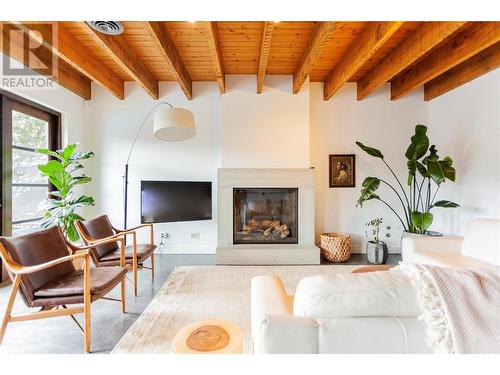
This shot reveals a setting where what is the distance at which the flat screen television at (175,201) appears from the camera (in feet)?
11.4

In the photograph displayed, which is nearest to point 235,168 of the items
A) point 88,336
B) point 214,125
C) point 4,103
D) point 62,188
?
point 214,125

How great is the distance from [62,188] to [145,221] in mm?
1051

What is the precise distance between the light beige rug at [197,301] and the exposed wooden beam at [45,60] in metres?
3.02

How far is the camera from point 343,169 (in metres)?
4.05

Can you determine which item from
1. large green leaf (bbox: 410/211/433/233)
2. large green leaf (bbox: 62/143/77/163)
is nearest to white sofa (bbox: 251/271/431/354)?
large green leaf (bbox: 410/211/433/233)

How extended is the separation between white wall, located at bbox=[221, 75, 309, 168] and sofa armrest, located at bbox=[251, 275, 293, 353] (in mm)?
2570

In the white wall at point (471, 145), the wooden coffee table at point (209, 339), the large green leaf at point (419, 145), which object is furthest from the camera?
the large green leaf at point (419, 145)

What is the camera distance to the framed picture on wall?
4039 millimetres

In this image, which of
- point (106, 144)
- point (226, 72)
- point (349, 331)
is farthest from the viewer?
point (106, 144)

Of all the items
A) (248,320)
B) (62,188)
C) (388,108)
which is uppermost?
(388,108)

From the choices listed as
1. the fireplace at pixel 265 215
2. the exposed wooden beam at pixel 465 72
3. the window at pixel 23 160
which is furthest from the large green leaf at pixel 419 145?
the window at pixel 23 160

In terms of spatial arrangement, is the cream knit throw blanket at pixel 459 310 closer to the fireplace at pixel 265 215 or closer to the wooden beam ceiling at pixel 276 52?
the wooden beam ceiling at pixel 276 52

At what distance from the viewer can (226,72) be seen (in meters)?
3.71
